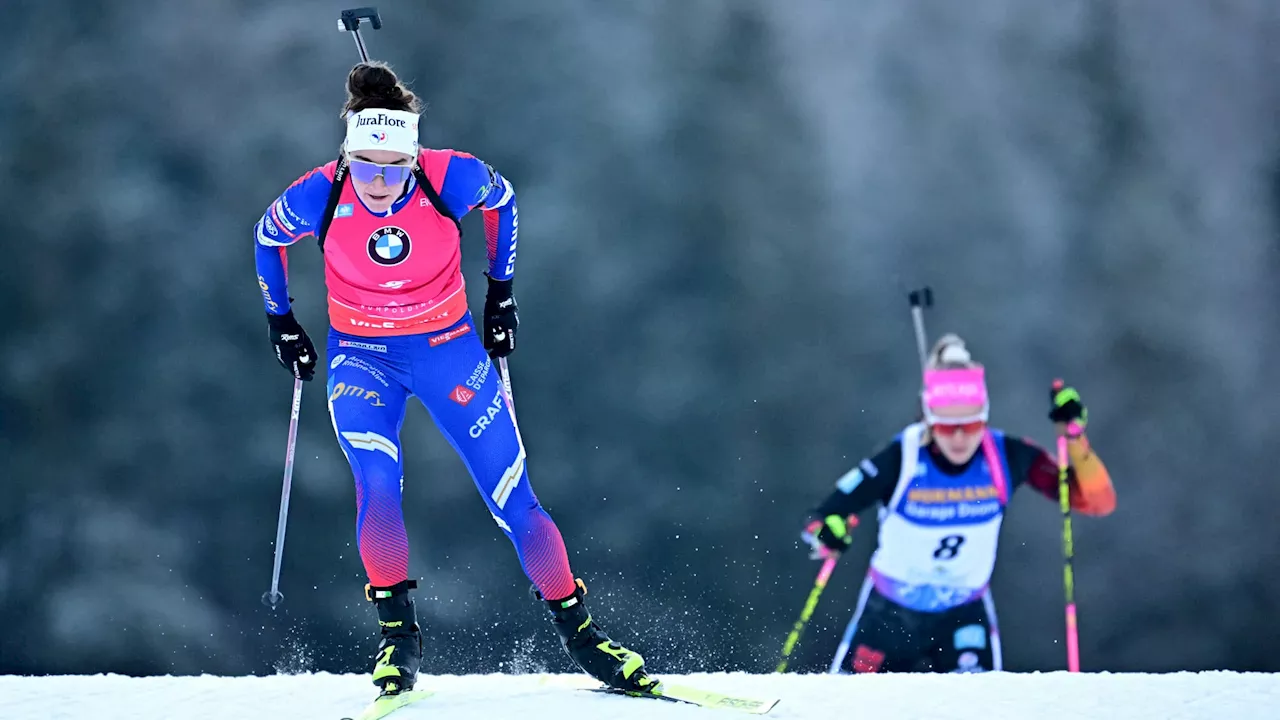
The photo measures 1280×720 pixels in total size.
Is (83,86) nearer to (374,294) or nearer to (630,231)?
(630,231)

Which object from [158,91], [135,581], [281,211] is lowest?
[135,581]

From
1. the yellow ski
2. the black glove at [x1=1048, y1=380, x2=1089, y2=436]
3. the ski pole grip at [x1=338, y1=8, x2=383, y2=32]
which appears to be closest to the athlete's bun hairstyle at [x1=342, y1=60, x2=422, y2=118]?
the ski pole grip at [x1=338, y1=8, x2=383, y2=32]

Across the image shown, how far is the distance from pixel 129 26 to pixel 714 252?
166 inches

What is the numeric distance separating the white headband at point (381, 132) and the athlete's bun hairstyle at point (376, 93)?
62 mm

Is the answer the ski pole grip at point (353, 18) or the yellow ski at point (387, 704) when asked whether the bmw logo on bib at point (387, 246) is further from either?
the yellow ski at point (387, 704)

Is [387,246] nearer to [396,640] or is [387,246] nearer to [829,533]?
[396,640]

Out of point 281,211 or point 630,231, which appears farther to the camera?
point 630,231

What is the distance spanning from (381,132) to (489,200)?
43cm

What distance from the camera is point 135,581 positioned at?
8.66m

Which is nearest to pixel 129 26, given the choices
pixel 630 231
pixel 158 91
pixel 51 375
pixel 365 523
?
pixel 158 91

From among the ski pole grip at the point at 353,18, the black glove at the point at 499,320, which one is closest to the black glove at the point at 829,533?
the black glove at the point at 499,320

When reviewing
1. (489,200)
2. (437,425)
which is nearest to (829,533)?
(437,425)

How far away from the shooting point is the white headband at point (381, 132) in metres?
3.15

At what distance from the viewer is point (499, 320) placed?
141 inches
